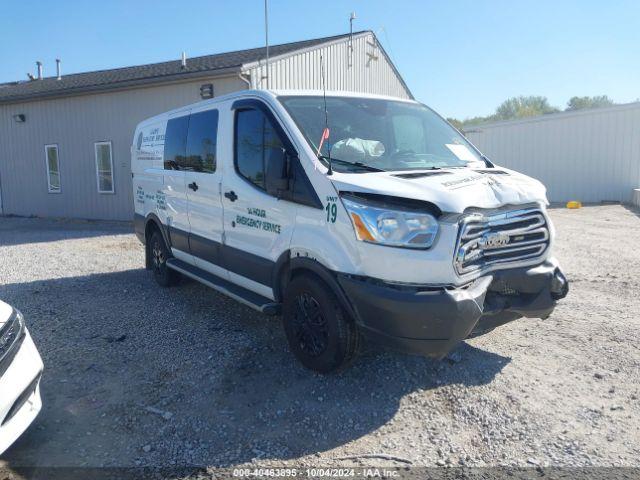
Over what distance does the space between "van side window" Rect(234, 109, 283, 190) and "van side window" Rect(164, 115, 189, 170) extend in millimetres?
1335

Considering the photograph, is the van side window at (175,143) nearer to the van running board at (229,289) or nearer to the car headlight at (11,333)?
the van running board at (229,289)

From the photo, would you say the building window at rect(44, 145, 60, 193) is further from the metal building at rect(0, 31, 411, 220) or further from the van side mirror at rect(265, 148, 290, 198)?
the van side mirror at rect(265, 148, 290, 198)

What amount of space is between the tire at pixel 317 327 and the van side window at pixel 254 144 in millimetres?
1010

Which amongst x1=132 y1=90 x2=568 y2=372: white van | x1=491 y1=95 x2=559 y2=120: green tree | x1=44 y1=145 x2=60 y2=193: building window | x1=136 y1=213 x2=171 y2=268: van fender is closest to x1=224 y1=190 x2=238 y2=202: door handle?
x1=132 y1=90 x2=568 y2=372: white van

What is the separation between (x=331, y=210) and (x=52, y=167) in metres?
14.7

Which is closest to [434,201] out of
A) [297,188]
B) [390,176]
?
[390,176]

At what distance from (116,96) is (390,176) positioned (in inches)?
488

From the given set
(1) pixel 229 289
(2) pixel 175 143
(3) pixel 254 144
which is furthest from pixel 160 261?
(3) pixel 254 144

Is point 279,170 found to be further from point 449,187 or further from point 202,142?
point 202,142

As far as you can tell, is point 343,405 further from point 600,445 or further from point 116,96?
point 116,96

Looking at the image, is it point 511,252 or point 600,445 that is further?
point 511,252

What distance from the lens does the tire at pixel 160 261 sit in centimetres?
675

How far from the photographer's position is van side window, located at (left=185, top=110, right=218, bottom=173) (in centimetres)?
528

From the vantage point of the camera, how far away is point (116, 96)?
14047 mm
